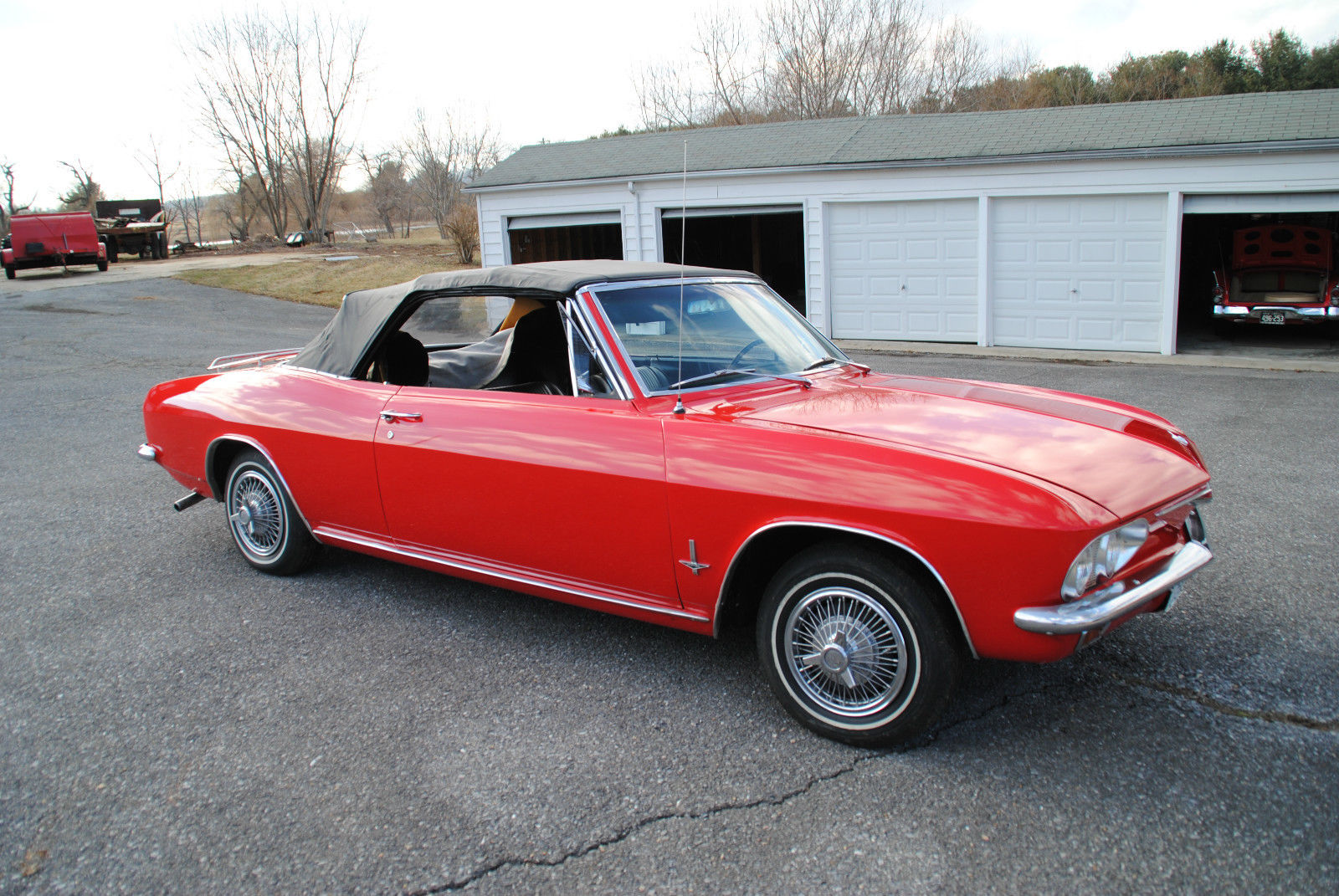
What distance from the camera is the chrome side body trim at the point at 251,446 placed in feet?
14.3

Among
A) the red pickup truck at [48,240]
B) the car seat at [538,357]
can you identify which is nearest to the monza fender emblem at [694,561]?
the car seat at [538,357]

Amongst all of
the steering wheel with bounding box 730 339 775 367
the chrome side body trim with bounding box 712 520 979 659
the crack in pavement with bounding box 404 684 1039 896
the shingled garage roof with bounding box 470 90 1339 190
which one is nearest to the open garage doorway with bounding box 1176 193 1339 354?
the shingled garage roof with bounding box 470 90 1339 190

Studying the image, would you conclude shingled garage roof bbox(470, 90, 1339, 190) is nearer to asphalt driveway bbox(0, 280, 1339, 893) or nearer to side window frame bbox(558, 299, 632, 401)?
asphalt driveway bbox(0, 280, 1339, 893)

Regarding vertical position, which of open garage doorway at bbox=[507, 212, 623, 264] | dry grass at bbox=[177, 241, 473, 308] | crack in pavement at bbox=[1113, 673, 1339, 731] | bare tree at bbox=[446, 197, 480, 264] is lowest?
crack in pavement at bbox=[1113, 673, 1339, 731]

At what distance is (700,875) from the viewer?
2.37m

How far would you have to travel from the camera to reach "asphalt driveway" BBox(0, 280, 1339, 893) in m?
2.41

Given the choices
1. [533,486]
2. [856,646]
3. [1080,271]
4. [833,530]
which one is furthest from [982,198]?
[856,646]

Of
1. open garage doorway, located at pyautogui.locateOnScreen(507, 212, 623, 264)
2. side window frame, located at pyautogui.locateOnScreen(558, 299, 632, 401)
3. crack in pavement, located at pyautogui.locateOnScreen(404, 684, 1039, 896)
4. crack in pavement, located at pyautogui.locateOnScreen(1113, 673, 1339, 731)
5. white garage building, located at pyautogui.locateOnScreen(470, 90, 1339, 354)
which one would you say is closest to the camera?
crack in pavement, located at pyautogui.locateOnScreen(404, 684, 1039, 896)

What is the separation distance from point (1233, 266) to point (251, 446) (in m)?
15.6

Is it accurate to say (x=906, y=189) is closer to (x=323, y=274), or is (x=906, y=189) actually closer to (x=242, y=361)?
(x=242, y=361)

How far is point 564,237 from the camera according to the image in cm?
2041

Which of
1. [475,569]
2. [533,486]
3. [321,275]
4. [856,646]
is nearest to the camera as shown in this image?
[856,646]

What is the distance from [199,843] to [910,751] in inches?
83.3

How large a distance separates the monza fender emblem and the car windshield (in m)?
0.66
